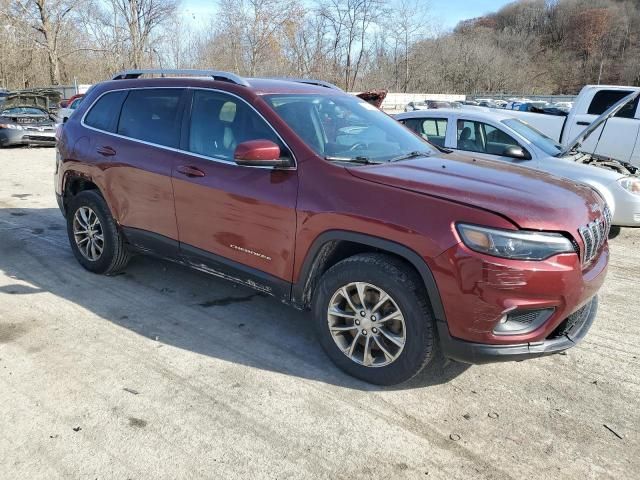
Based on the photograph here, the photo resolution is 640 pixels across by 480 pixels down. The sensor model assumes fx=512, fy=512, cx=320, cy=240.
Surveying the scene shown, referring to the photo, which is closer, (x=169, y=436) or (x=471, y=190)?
(x=169, y=436)

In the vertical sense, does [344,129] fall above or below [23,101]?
below

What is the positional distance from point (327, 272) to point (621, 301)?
307 cm

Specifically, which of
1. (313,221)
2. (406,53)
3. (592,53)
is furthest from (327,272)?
(592,53)

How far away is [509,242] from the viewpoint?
8.48 ft

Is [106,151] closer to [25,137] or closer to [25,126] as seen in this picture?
[25,137]

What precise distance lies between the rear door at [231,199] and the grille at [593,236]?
1.69m

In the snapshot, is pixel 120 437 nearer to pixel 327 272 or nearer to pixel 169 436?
pixel 169 436

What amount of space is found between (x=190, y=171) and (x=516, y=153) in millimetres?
4039

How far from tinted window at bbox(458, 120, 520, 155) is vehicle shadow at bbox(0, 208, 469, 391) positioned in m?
3.94

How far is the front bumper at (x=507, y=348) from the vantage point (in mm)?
2693

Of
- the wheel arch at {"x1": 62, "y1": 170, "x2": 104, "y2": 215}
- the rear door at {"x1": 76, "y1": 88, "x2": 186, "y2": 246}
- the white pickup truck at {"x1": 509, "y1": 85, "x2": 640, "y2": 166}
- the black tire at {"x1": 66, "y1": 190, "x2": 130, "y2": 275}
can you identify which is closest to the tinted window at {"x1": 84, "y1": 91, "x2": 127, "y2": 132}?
the rear door at {"x1": 76, "y1": 88, "x2": 186, "y2": 246}

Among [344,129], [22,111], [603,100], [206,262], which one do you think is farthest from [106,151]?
[22,111]

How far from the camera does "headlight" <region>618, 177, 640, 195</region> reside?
6.35m

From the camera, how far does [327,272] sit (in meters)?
3.17
